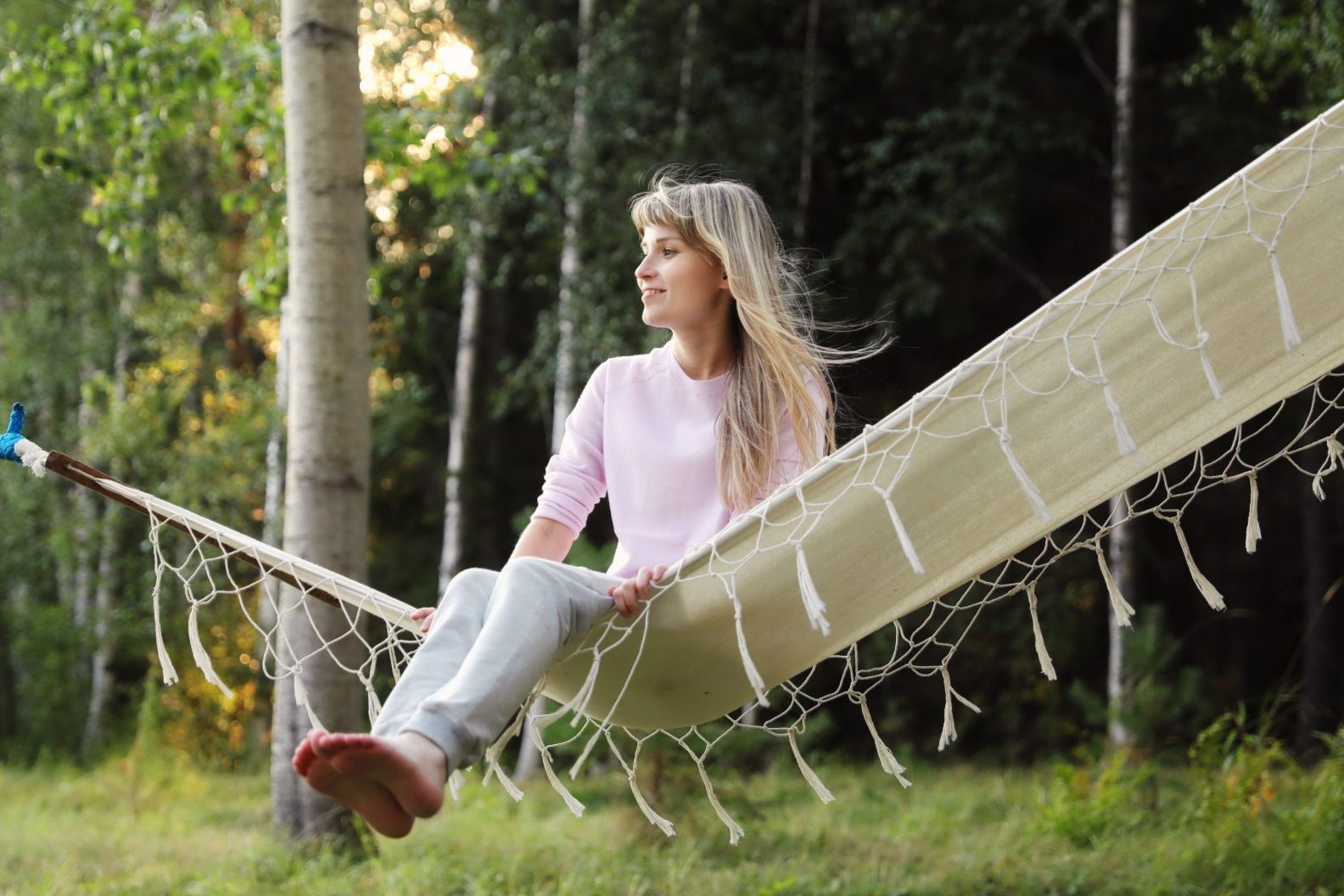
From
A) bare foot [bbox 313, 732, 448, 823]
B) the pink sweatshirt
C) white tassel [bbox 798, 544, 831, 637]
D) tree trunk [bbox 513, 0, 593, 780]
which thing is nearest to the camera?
bare foot [bbox 313, 732, 448, 823]

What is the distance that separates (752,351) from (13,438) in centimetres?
111

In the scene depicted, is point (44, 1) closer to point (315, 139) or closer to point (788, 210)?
point (788, 210)

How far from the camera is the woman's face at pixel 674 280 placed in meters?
1.91

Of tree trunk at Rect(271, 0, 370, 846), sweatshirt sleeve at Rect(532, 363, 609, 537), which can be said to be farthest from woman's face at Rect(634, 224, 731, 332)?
tree trunk at Rect(271, 0, 370, 846)

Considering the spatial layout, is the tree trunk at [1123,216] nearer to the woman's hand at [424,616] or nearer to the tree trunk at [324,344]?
the tree trunk at [324,344]

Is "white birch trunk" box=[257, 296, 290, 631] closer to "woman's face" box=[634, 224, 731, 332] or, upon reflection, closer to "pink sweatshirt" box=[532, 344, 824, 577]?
"pink sweatshirt" box=[532, 344, 824, 577]

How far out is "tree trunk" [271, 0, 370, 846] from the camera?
290cm

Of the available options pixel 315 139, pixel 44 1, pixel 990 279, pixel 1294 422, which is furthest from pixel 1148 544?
pixel 44 1

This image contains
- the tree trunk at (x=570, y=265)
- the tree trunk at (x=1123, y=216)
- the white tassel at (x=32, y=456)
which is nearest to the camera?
the white tassel at (x=32, y=456)

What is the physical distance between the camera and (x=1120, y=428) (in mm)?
1613

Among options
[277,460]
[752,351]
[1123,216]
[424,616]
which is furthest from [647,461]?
[277,460]

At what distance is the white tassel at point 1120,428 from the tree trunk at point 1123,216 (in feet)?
9.67

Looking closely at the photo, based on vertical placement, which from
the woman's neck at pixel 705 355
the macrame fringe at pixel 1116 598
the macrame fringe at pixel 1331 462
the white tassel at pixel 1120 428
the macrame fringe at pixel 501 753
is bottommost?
the macrame fringe at pixel 501 753

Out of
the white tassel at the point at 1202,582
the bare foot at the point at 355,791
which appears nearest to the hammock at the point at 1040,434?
the white tassel at the point at 1202,582
